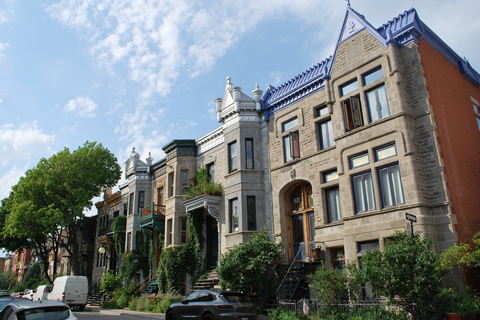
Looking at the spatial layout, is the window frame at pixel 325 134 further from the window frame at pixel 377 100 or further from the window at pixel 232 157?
the window at pixel 232 157

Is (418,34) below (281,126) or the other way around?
the other way around

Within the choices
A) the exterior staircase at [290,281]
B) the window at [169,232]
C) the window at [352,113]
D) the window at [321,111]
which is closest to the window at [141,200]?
the window at [169,232]

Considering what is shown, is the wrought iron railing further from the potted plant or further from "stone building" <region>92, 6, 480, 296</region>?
"stone building" <region>92, 6, 480, 296</region>

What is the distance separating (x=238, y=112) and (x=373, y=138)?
9.12m

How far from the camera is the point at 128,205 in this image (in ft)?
110

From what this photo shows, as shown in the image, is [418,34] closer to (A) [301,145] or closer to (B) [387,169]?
(B) [387,169]

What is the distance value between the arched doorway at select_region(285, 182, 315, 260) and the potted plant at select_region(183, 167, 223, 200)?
15.8 ft

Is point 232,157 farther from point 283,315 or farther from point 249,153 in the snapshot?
point 283,315

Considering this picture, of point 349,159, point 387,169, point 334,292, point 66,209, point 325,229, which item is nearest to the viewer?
point 334,292

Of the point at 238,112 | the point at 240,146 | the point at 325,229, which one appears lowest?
the point at 325,229

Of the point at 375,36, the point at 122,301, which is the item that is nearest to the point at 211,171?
the point at 122,301

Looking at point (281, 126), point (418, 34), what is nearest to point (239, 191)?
point (281, 126)

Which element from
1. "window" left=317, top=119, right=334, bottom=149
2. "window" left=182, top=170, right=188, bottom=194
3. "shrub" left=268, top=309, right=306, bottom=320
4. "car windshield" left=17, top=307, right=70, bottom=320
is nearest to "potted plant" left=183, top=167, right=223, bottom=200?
"window" left=182, top=170, right=188, bottom=194

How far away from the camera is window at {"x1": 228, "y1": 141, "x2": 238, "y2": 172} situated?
74.7 ft
